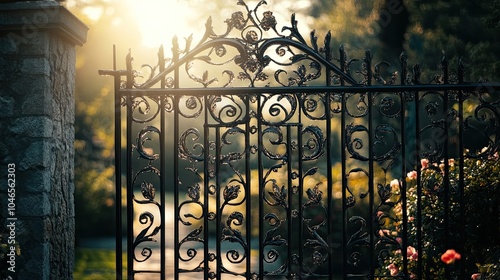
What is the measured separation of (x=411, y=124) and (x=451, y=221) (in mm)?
6097

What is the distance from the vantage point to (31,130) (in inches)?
181

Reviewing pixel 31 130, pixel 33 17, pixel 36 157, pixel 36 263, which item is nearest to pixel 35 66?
pixel 33 17

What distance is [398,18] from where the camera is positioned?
41.7 feet

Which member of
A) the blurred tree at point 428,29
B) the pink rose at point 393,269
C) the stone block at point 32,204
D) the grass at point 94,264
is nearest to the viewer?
the stone block at point 32,204

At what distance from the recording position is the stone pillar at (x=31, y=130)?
15.0 ft

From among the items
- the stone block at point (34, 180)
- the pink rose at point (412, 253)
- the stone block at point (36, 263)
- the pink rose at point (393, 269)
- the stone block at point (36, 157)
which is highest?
the stone block at point (36, 157)

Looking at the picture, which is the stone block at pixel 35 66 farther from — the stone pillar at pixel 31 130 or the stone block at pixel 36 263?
the stone block at pixel 36 263

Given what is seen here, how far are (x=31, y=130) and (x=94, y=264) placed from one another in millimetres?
6264

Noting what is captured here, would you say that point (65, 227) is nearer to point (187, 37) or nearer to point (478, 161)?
point (187, 37)

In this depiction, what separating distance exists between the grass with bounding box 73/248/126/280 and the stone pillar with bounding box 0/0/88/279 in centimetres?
476

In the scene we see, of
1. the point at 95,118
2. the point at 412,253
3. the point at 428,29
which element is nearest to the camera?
the point at 412,253

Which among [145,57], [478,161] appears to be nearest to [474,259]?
[478,161]

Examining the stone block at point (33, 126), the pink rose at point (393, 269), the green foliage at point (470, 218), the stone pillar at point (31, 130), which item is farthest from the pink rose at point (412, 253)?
the stone block at point (33, 126)

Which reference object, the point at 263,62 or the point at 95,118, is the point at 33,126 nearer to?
the point at 263,62
